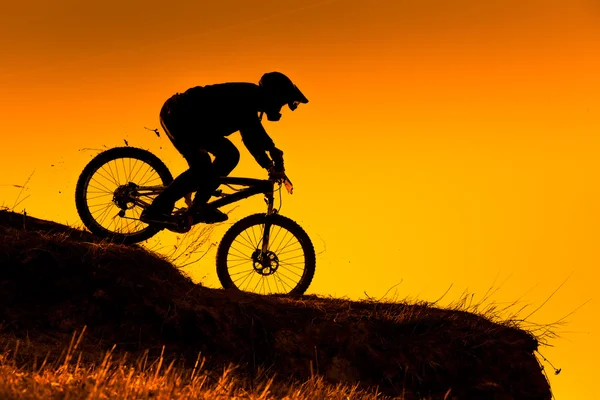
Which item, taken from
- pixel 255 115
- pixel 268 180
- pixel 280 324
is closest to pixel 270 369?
pixel 280 324

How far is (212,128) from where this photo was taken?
942 cm

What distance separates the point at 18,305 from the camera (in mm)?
8484

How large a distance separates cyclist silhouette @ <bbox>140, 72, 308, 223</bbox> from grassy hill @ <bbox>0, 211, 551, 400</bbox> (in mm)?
979

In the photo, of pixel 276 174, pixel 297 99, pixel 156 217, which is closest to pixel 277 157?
pixel 276 174

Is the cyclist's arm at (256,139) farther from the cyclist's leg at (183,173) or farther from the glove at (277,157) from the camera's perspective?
the cyclist's leg at (183,173)

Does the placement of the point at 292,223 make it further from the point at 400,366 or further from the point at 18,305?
the point at 18,305

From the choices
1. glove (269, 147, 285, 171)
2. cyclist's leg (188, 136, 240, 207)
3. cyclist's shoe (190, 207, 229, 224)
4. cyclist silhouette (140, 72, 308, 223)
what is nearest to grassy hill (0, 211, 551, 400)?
cyclist's shoe (190, 207, 229, 224)

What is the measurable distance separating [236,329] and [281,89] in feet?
9.46

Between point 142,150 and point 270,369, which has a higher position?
point 142,150

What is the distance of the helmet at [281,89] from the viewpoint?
30.9ft

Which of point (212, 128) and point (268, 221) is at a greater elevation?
point (212, 128)

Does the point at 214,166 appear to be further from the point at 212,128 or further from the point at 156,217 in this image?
the point at 156,217

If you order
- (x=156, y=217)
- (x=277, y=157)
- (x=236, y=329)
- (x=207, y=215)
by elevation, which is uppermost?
(x=277, y=157)

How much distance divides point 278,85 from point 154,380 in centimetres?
503
